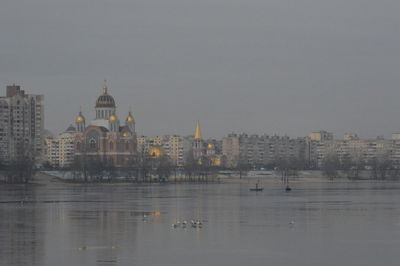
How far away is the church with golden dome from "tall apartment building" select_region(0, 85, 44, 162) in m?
9.84

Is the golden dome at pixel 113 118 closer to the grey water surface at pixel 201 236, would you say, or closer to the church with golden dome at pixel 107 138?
the church with golden dome at pixel 107 138

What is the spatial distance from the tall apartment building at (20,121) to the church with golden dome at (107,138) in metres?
9.84

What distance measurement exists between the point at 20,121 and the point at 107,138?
18620 mm

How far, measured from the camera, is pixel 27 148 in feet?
525

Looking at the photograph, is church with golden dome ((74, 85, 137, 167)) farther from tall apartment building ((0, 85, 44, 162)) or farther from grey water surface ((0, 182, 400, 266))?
grey water surface ((0, 182, 400, 266))

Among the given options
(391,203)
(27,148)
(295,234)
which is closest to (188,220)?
(295,234)

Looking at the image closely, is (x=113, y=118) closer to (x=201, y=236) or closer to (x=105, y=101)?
(x=105, y=101)

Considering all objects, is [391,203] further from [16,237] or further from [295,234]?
[16,237]

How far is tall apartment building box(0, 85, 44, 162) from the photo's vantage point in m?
176

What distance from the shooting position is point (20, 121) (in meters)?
181

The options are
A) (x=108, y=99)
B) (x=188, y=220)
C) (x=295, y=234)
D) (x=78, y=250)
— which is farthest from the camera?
(x=108, y=99)

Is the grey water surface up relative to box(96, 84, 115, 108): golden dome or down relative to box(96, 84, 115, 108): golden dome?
down

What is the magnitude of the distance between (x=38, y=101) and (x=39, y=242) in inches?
5883

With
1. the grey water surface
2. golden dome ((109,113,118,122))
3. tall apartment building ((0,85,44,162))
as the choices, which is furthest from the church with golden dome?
the grey water surface
